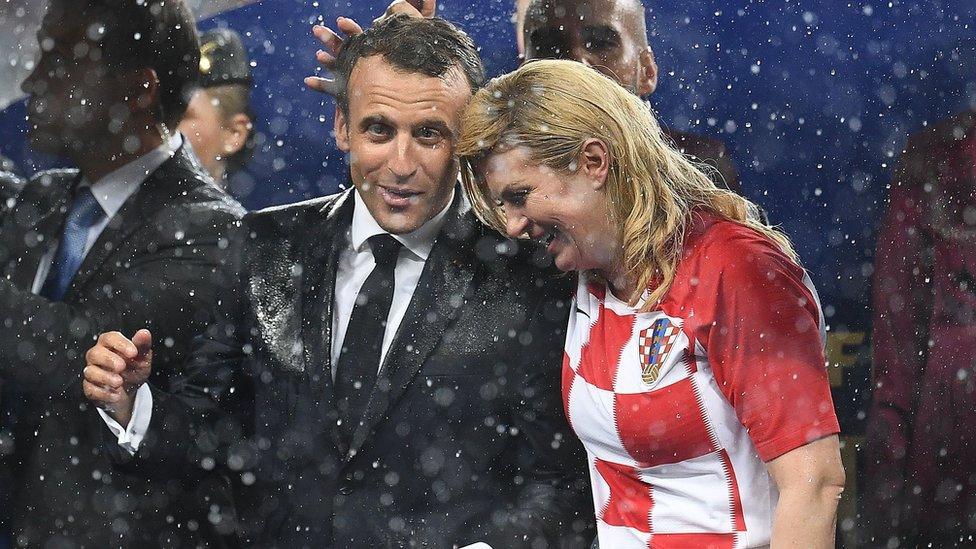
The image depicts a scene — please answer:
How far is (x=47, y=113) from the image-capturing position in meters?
1.51

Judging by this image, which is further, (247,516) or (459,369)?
(247,516)

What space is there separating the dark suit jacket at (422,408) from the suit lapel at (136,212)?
194 mm

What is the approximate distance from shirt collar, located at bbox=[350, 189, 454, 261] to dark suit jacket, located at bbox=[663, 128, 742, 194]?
16.5 inches

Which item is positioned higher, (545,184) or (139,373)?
(545,184)

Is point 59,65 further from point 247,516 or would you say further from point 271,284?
point 247,516

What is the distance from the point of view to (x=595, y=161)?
105cm

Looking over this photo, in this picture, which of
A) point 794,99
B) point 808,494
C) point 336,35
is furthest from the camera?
point 794,99

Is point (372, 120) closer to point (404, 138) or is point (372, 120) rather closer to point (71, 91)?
point (404, 138)

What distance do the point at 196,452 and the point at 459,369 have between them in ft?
1.03

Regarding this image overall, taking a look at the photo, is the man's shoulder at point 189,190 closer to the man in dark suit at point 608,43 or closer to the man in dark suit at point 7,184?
the man in dark suit at point 7,184

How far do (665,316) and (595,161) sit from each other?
0.51 ft

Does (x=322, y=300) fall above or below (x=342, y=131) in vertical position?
below

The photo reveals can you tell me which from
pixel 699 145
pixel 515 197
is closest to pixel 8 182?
pixel 515 197

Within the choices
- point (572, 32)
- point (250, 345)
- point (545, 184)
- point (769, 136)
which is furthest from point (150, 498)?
point (769, 136)
